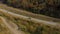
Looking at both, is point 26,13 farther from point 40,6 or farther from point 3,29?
point 3,29

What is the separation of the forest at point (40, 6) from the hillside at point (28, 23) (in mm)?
60

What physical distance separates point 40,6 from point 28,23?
27cm

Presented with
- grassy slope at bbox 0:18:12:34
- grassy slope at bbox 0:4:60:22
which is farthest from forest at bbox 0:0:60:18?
grassy slope at bbox 0:18:12:34

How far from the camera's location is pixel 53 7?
163cm

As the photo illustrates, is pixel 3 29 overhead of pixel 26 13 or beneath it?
beneath

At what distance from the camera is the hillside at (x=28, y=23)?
4.99 ft

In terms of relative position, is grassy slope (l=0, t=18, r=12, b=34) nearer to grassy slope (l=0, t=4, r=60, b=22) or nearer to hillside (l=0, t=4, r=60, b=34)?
hillside (l=0, t=4, r=60, b=34)

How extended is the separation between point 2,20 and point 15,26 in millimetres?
175

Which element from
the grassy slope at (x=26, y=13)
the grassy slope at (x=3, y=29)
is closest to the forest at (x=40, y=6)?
the grassy slope at (x=26, y=13)

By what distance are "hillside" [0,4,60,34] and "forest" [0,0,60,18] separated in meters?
0.06

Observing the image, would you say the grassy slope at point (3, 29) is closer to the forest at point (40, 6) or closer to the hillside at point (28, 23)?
the hillside at point (28, 23)

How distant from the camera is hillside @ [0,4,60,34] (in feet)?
4.99

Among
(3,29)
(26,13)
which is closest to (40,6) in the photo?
(26,13)

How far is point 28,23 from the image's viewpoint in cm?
158
